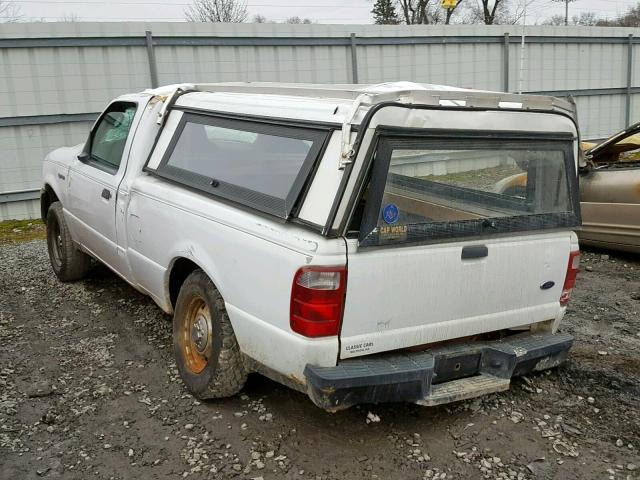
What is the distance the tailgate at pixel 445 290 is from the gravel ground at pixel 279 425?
57cm

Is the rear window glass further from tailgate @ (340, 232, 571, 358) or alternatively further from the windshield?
tailgate @ (340, 232, 571, 358)

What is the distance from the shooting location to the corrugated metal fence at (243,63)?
33.0 ft

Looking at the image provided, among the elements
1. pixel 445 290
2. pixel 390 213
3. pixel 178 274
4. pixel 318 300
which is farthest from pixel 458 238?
pixel 178 274

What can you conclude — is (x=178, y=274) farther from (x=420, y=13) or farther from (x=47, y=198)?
(x=420, y=13)

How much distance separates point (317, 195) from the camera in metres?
2.93

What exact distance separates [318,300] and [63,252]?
402 centimetres

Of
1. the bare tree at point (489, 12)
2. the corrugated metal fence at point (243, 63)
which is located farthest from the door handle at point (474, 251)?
the bare tree at point (489, 12)

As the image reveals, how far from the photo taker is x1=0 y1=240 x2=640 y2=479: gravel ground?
3.06 m

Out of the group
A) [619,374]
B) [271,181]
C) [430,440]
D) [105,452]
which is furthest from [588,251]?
[105,452]

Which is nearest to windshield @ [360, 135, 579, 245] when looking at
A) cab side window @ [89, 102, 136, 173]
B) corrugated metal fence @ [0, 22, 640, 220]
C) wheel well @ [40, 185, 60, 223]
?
cab side window @ [89, 102, 136, 173]

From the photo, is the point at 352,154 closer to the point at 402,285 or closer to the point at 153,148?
the point at 402,285

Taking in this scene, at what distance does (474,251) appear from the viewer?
3172mm

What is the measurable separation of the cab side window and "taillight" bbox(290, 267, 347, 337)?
99.4 inches

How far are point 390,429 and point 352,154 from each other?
1590 mm
